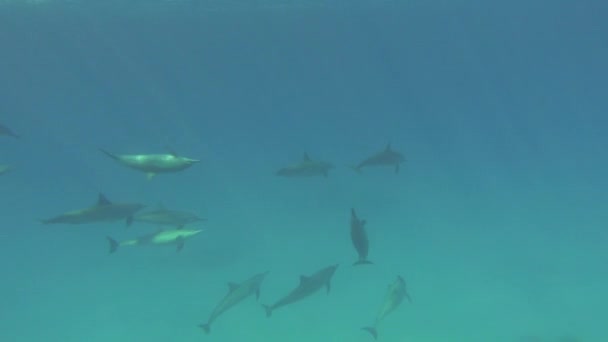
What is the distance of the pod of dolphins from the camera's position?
→ 659cm

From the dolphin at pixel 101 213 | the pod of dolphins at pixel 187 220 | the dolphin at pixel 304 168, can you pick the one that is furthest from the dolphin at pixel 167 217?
the dolphin at pixel 304 168

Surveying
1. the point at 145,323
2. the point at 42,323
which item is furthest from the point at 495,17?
the point at 42,323

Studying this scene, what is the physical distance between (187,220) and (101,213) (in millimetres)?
1790

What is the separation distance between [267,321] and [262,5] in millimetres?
9598

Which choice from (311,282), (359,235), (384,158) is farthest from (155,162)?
(384,158)

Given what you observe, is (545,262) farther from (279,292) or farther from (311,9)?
(311,9)

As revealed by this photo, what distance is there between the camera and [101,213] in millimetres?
6871

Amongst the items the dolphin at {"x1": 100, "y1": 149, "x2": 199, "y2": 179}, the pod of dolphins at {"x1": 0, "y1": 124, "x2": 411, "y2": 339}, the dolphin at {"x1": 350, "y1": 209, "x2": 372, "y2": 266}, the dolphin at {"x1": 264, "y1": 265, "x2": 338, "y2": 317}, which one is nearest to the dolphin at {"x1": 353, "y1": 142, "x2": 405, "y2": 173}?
the pod of dolphins at {"x1": 0, "y1": 124, "x2": 411, "y2": 339}

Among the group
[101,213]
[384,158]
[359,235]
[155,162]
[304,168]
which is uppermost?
[384,158]

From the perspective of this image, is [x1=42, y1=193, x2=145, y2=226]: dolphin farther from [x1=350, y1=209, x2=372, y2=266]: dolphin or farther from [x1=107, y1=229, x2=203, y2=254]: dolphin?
[x1=350, y1=209, x2=372, y2=266]: dolphin

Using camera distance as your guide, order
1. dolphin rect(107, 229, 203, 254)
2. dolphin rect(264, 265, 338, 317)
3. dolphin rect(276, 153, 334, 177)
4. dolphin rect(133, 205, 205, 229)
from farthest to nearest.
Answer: dolphin rect(276, 153, 334, 177) → dolphin rect(107, 229, 203, 254) → dolphin rect(133, 205, 205, 229) → dolphin rect(264, 265, 338, 317)

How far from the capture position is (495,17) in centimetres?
2039

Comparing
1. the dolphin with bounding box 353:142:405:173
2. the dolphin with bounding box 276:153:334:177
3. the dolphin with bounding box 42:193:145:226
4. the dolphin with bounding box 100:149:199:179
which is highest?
the dolphin with bounding box 353:142:405:173

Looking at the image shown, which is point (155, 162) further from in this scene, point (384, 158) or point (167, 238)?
point (384, 158)
